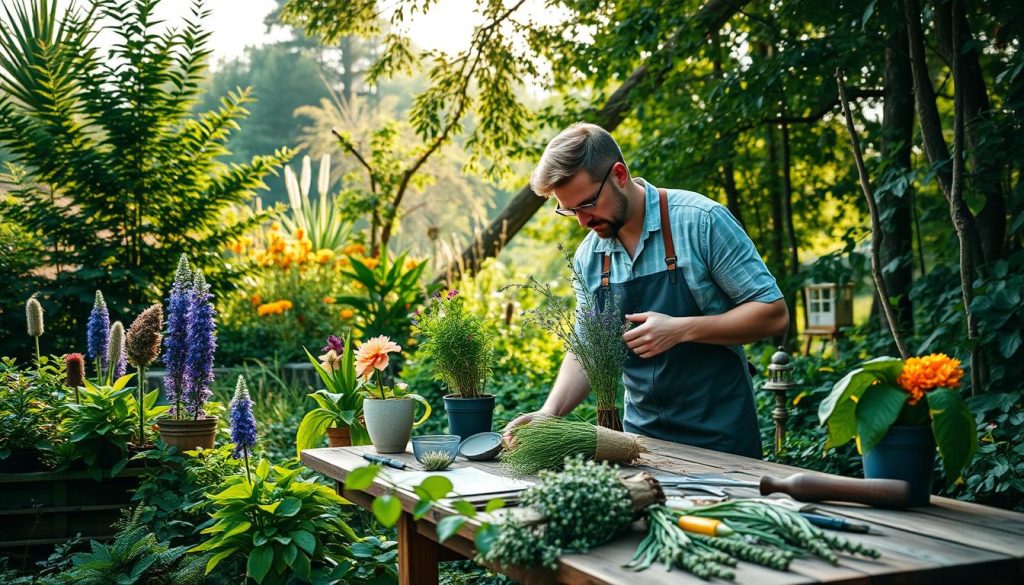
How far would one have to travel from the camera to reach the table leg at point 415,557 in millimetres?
2260

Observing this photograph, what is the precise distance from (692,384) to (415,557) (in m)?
0.97

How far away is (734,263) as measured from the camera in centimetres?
259

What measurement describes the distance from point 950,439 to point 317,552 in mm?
2082

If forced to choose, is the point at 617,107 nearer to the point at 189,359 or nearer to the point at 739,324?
the point at 189,359

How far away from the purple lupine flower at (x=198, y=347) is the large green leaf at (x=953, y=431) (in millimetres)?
2785

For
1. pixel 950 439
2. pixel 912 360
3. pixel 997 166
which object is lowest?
pixel 950 439

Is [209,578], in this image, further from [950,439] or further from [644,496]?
[950,439]

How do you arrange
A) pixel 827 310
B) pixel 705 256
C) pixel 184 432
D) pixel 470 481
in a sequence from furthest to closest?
pixel 827 310 < pixel 184 432 < pixel 705 256 < pixel 470 481

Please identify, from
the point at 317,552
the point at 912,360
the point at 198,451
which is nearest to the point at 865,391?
the point at 912,360

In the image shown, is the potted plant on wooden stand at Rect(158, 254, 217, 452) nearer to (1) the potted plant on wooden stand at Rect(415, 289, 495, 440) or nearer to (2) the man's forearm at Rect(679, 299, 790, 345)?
(1) the potted plant on wooden stand at Rect(415, 289, 495, 440)

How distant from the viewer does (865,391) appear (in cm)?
174

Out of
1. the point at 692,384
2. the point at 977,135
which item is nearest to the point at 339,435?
the point at 692,384

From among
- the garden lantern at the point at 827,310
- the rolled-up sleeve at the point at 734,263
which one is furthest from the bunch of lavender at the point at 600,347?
the garden lantern at the point at 827,310

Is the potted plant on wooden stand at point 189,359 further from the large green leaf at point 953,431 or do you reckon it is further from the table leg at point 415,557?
the large green leaf at point 953,431
